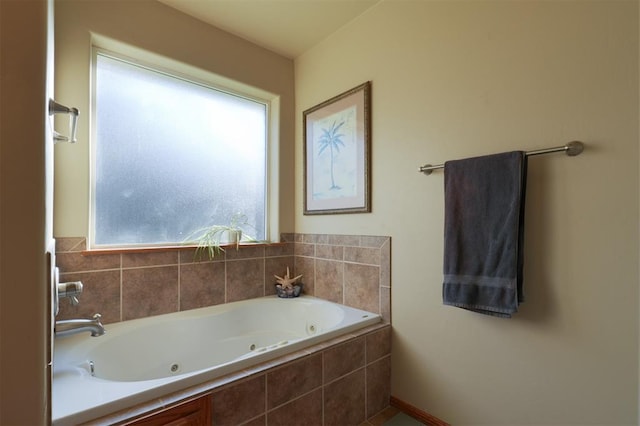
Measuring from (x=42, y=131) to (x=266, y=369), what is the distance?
115 cm

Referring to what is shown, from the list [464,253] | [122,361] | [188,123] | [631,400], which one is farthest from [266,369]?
[188,123]

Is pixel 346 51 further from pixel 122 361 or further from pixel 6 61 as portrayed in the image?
pixel 122 361

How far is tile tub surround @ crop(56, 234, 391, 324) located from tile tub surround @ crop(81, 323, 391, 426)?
0.33 meters

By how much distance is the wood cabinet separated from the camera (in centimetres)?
102

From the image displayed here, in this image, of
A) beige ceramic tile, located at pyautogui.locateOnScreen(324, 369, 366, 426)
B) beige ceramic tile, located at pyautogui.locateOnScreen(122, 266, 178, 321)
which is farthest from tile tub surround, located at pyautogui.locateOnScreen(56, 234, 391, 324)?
beige ceramic tile, located at pyautogui.locateOnScreen(324, 369, 366, 426)

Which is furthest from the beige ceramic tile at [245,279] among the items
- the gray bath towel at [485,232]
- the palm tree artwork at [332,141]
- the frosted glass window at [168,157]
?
the gray bath towel at [485,232]

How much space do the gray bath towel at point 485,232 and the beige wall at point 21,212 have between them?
1.53 m

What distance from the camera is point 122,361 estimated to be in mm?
1635

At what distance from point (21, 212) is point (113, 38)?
5.65ft

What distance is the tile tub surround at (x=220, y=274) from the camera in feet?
5.53

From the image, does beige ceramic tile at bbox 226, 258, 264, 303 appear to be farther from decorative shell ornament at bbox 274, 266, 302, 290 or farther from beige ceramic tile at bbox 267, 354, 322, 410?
beige ceramic tile at bbox 267, 354, 322, 410

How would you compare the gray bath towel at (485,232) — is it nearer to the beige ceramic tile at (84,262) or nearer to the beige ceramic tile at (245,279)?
the beige ceramic tile at (245,279)

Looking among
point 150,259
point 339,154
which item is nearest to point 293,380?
point 150,259

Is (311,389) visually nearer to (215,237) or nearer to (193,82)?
(215,237)
